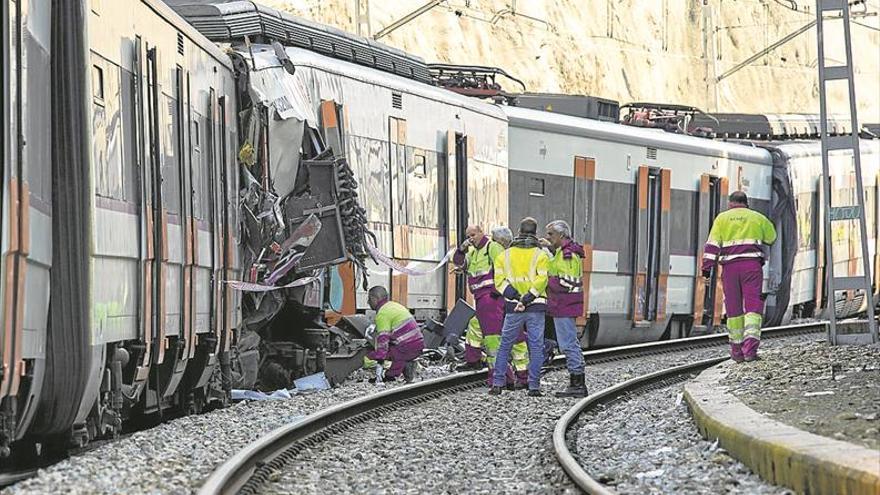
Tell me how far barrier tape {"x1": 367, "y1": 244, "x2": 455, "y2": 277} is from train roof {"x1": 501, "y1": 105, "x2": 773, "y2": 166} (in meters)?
3.12

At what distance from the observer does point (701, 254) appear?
26438 mm

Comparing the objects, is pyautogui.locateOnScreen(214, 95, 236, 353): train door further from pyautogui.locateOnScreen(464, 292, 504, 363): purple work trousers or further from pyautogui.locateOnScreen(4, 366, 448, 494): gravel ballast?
pyautogui.locateOnScreen(464, 292, 504, 363): purple work trousers

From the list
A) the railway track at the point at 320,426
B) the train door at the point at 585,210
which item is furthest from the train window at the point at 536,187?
the railway track at the point at 320,426

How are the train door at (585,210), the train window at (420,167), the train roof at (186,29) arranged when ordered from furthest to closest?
the train door at (585,210), the train window at (420,167), the train roof at (186,29)

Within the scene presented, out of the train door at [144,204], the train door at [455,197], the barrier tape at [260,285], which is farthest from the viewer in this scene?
the train door at [455,197]

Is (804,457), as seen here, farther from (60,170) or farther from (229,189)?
(229,189)

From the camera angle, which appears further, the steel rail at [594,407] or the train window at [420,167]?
the train window at [420,167]

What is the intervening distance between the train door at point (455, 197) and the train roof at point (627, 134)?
2094 millimetres

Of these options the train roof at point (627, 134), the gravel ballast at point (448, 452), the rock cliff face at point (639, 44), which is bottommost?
the gravel ballast at point (448, 452)

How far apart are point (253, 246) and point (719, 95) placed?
A: 5950 centimetres

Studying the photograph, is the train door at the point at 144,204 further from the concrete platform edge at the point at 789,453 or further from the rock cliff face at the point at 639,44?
the rock cliff face at the point at 639,44

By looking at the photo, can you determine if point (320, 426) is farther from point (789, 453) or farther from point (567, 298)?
point (789, 453)

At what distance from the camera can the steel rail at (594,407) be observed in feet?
29.6

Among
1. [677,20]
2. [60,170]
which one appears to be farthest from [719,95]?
[60,170]
